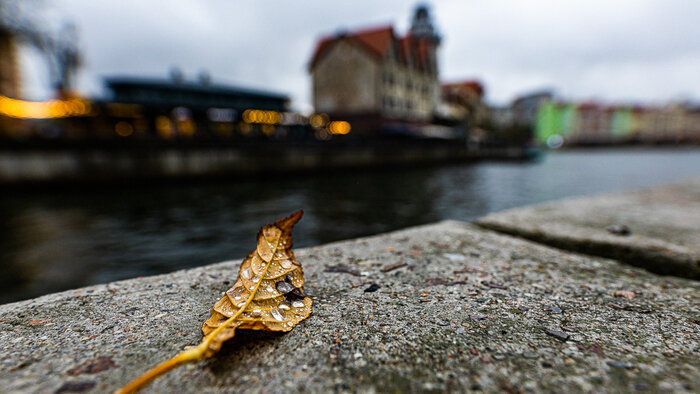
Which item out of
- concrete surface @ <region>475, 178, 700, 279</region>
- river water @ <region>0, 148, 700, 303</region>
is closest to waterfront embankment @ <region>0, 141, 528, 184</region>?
river water @ <region>0, 148, 700, 303</region>

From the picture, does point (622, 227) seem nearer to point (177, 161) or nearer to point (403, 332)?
point (403, 332)

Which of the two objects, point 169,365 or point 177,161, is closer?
point 169,365

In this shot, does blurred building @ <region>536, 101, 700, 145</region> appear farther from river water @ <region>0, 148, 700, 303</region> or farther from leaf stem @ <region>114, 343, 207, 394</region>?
leaf stem @ <region>114, 343, 207, 394</region>

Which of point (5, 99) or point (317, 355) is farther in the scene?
point (5, 99)

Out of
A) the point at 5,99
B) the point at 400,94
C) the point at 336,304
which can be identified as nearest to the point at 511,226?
the point at 336,304

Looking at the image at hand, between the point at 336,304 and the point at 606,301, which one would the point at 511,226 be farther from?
the point at 336,304

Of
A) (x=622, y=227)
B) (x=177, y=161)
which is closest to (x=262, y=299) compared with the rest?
(x=622, y=227)

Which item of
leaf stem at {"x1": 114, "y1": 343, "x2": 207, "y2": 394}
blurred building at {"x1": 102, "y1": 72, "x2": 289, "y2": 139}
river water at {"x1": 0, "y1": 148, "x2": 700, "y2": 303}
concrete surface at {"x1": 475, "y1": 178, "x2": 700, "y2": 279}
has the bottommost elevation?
river water at {"x1": 0, "y1": 148, "x2": 700, "y2": 303}
